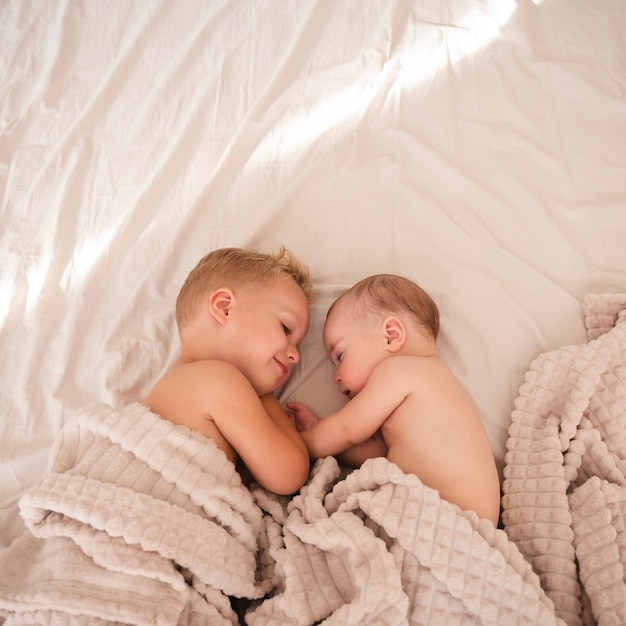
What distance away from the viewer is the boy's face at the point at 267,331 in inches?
49.3

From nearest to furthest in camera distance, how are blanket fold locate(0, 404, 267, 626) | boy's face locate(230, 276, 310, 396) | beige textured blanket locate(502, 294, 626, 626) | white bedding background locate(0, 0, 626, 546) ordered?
1. blanket fold locate(0, 404, 267, 626)
2. beige textured blanket locate(502, 294, 626, 626)
3. boy's face locate(230, 276, 310, 396)
4. white bedding background locate(0, 0, 626, 546)

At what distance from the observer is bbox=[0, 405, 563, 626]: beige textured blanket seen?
0.94 metres

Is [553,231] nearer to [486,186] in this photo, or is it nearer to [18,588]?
[486,186]

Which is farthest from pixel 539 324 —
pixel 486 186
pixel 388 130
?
pixel 388 130

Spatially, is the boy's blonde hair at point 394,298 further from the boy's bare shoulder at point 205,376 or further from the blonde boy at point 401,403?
the boy's bare shoulder at point 205,376

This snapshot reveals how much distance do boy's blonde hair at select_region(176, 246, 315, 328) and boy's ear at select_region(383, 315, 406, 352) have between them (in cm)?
22

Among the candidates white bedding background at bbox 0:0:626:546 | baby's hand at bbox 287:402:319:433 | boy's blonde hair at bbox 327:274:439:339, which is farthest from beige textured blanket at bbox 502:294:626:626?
baby's hand at bbox 287:402:319:433

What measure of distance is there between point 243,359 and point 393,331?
0.32 metres

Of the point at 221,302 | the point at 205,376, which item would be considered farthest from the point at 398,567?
the point at 221,302

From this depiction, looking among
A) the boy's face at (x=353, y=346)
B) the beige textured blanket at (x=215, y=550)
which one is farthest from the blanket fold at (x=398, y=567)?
the boy's face at (x=353, y=346)

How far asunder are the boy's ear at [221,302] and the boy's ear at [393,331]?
0.33 metres

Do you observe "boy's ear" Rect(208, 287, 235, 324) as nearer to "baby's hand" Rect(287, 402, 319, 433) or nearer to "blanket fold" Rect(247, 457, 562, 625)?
"baby's hand" Rect(287, 402, 319, 433)

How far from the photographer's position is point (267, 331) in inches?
49.5

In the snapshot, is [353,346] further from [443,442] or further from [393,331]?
[443,442]
